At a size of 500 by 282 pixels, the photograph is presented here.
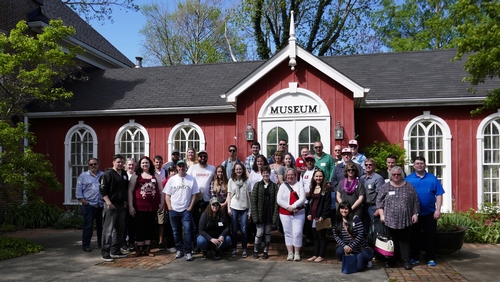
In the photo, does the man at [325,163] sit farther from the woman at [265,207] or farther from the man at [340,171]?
the woman at [265,207]

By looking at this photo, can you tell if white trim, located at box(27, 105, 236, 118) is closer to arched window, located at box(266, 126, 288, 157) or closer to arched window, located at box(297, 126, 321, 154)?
arched window, located at box(266, 126, 288, 157)

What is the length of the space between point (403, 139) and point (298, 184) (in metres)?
4.71

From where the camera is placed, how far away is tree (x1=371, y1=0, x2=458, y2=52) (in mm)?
26531

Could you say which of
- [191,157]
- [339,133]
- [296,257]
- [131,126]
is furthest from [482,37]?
[131,126]

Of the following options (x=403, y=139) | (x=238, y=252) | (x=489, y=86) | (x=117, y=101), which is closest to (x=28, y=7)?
(x=117, y=101)

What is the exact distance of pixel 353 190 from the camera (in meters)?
7.18

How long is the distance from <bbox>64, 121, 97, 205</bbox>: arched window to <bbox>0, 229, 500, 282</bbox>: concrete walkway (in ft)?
16.3

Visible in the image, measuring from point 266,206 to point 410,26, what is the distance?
25.0 m

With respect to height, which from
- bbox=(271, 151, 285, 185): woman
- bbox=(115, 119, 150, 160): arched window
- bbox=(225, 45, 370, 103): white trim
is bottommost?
bbox=(271, 151, 285, 185): woman

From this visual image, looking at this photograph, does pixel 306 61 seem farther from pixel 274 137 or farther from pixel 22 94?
pixel 22 94

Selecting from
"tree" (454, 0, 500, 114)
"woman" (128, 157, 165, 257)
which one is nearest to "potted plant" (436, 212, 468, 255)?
"tree" (454, 0, 500, 114)

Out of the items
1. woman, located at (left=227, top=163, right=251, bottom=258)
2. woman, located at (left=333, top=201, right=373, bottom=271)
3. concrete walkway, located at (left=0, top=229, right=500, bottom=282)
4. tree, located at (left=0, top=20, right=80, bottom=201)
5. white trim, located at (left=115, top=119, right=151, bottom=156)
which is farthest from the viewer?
white trim, located at (left=115, top=119, right=151, bottom=156)

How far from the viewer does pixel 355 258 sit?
6609 mm

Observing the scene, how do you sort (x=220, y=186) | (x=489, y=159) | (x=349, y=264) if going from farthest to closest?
(x=489, y=159)
(x=220, y=186)
(x=349, y=264)
